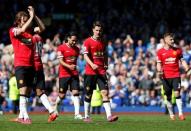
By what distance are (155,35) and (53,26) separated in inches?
248

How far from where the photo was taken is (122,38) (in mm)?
38344

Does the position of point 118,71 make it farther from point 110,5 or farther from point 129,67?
point 110,5

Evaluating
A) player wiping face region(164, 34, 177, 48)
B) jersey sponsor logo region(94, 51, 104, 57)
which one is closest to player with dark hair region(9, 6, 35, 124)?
jersey sponsor logo region(94, 51, 104, 57)

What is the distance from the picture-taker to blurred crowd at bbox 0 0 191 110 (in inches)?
1265

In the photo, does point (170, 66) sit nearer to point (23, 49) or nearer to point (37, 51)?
point (37, 51)

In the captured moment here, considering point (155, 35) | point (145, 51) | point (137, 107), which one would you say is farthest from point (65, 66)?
point (155, 35)

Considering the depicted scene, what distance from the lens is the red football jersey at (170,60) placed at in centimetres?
2220

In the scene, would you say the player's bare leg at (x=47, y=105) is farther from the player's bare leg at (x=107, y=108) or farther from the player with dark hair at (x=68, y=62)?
the player with dark hair at (x=68, y=62)

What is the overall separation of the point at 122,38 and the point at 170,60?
16132mm

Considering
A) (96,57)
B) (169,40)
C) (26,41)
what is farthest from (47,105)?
(169,40)

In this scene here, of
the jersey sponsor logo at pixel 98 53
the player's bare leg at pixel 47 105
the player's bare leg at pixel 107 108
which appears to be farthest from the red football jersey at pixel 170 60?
the player's bare leg at pixel 47 105

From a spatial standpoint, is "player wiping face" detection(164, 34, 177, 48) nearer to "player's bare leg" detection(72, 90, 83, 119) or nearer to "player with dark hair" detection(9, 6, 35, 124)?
"player's bare leg" detection(72, 90, 83, 119)

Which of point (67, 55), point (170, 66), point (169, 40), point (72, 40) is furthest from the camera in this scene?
point (170, 66)

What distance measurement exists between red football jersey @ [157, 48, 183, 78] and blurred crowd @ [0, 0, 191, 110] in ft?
30.0
